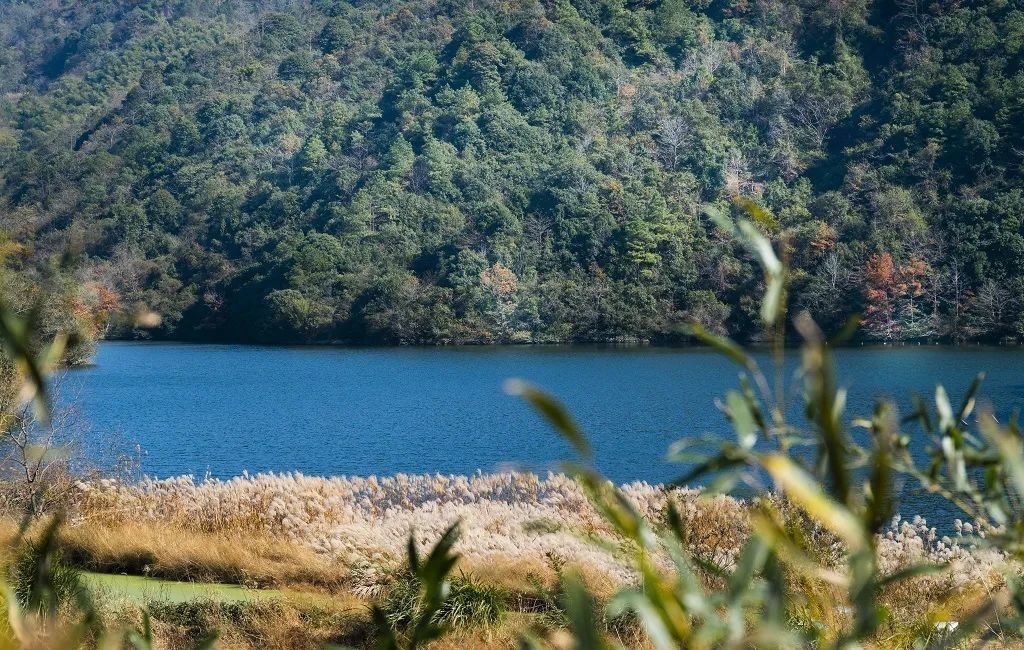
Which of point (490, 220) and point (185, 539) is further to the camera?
point (490, 220)

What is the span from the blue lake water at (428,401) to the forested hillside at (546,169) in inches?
174

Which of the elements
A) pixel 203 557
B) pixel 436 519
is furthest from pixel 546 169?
pixel 203 557

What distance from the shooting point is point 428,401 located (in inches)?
1184

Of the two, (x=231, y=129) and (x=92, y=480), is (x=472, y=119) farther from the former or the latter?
(x=92, y=480)

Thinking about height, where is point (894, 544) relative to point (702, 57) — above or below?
above

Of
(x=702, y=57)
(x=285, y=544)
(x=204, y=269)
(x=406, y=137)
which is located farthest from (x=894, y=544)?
(x=702, y=57)

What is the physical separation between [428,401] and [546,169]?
35596 mm

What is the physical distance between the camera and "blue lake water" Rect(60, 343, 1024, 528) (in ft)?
68.2

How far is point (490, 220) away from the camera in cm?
5622

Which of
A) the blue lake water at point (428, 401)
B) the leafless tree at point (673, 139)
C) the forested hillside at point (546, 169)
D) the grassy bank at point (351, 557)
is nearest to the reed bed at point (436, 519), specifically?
the grassy bank at point (351, 557)

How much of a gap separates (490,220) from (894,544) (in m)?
49.6

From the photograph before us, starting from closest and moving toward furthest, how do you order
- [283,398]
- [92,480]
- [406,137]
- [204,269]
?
[92,480]
[283,398]
[204,269]
[406,137]

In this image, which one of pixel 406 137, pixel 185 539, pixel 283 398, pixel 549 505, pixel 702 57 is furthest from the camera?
pixel 702 57

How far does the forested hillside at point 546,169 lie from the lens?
165ft
